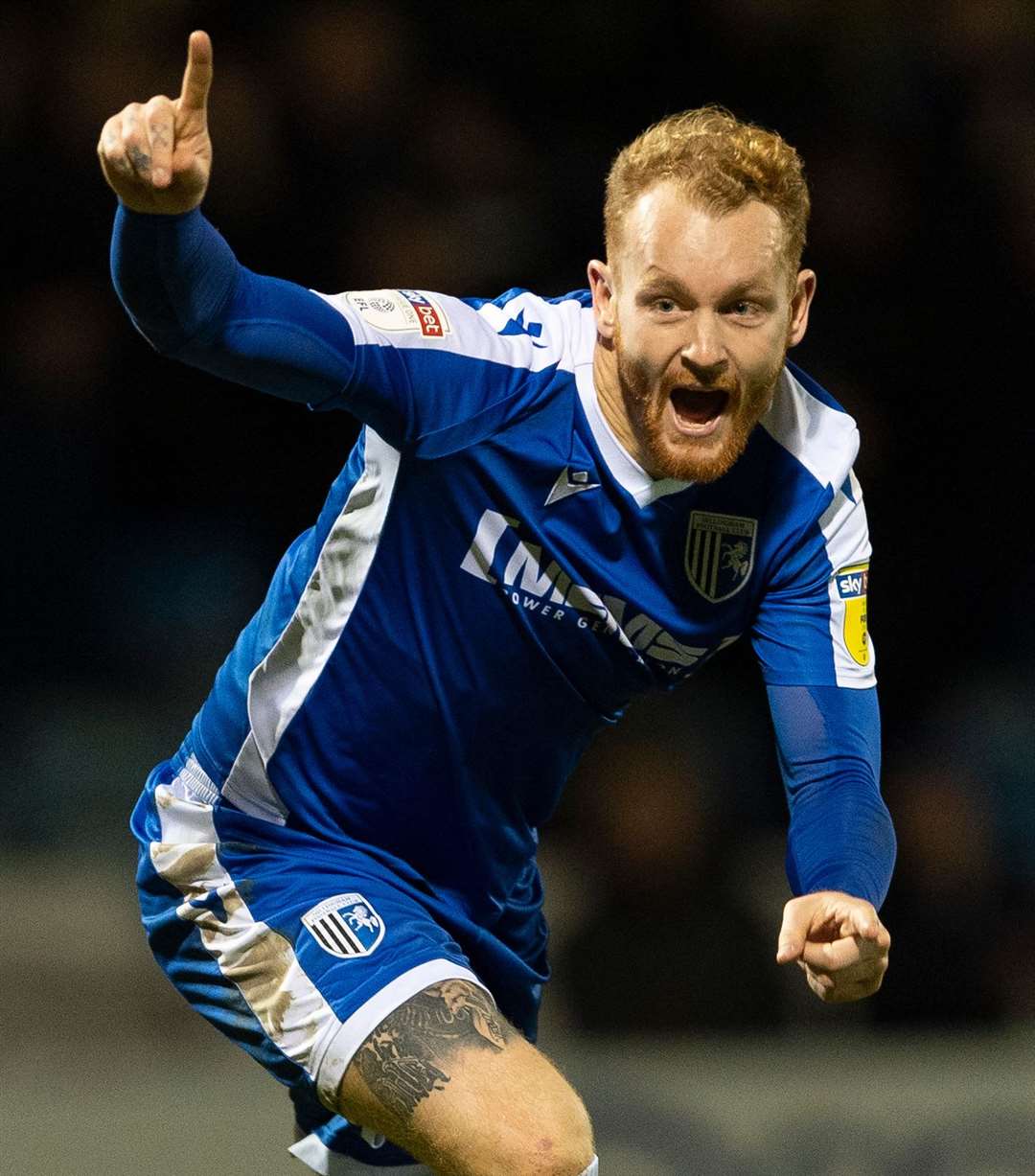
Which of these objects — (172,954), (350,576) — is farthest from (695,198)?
(172,954)

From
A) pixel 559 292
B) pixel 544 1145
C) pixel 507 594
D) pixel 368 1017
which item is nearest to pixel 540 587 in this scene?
pixel 507 594

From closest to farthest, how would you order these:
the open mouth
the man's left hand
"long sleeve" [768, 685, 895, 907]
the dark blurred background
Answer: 1. the man's left hand
2. "long sleeve" [768, 685, 895, 907]
3. the open mouth
4. the dark blurred background

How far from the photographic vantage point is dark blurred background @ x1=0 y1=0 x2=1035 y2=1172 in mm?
4656

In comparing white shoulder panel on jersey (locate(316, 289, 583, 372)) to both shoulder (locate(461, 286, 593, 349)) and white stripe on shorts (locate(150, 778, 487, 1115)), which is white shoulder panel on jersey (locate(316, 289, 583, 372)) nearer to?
shoulder (locate(461, 286, 593, 349))

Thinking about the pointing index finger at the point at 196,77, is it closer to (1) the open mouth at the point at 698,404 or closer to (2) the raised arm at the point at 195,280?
(2) the raised arm at the point at 195,280

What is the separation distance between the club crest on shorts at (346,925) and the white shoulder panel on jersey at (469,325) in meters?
0.71

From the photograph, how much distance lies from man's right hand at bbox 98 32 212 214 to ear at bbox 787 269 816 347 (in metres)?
0.82

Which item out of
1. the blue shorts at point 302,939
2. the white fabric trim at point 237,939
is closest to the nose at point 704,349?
the blue shorts at point 302,939

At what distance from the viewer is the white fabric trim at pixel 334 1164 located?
2.82 meters

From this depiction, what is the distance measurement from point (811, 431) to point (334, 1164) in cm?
124

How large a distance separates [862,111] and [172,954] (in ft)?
10.6

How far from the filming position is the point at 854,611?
259 cm

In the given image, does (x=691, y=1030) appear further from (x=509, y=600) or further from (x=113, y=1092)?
(x=509, y=600)

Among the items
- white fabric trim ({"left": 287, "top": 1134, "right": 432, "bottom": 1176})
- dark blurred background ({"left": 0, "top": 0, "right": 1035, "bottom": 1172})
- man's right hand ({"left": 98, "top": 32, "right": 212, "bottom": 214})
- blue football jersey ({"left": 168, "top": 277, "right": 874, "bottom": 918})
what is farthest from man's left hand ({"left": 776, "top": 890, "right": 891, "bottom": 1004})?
dark blurred background ({"left": 0, "top": 0, "right": 1035, "bottom": 1172})
